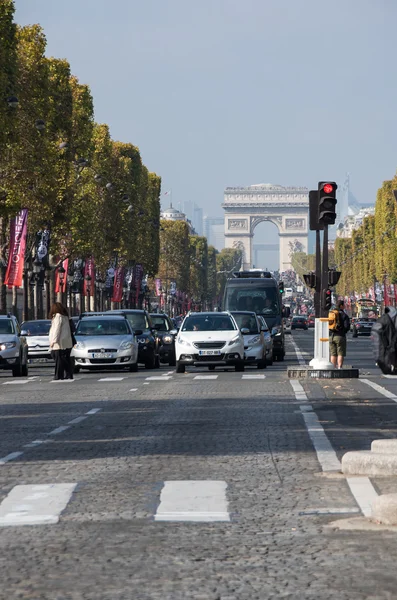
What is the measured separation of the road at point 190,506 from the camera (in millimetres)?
7324

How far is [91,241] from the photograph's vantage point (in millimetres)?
68812

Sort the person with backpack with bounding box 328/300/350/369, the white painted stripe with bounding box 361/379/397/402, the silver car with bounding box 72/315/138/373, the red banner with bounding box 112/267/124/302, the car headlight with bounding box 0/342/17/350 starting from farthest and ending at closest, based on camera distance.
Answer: the red banner with bounding box 112/267/124/302 < the silver car with bounding box 72/315/138/373 < the car headlight with bounding box 0/342/17/350 < the person with backpack with bounding box 328/300/350/369 < the white painted stripe with bounding box 361/379/397/402

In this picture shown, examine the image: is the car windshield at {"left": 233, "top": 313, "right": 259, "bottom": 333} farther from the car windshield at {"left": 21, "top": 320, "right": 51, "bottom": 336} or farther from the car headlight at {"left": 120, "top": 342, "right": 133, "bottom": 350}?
the car windshield at {"left": 21, "top": 320, "right": 51, "bottom": 336}

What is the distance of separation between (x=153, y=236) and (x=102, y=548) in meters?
101

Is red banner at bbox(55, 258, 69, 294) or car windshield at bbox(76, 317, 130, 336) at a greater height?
red banner at bbox(55, 258, 69, 294)

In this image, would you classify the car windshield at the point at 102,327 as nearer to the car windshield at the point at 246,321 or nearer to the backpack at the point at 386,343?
the car windshield at the point at 246,321

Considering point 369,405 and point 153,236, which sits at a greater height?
point 153,236

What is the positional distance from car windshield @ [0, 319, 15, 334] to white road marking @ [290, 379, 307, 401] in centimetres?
946

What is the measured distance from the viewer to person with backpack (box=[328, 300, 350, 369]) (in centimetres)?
3634

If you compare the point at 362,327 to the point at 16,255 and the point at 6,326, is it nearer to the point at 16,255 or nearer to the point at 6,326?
the point at 16,255

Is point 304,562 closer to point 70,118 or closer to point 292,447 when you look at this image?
point 292,447

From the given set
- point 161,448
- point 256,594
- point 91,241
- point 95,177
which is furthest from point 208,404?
point 95,177

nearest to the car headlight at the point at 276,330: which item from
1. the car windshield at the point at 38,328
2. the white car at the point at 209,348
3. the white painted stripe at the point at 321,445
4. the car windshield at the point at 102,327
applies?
the car windshield at the point at 38,328

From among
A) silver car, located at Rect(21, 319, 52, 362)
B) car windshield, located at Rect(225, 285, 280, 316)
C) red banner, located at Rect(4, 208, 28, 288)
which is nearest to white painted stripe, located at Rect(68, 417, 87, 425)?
silver car, located at Rect(21, 319, 52, 362)
